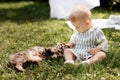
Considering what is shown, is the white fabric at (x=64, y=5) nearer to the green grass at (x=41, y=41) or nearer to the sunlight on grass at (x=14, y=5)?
the green grass at (x=41, y=41)

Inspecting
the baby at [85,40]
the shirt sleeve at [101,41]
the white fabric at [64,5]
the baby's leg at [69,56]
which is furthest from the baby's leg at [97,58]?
the white fabric at [64,5]

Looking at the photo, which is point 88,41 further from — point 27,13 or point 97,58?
point 27,13

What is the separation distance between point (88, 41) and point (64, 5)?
15.4 ft

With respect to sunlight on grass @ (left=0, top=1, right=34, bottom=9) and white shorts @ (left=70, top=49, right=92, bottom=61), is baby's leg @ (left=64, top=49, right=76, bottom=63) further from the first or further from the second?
sunlight on grass @ (left=0, top=1, right=34, bottom=9)

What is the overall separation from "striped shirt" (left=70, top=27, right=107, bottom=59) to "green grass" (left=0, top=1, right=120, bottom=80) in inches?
9.7

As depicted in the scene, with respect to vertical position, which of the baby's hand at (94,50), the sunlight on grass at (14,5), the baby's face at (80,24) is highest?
the baby's face at (80,24)

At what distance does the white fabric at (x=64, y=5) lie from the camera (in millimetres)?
9727

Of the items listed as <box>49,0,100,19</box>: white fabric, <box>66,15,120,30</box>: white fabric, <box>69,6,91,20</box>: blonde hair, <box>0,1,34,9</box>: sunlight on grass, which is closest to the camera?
<box>69,6,91,20</box>: blonde hair

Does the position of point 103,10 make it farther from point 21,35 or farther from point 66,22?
point 21,35

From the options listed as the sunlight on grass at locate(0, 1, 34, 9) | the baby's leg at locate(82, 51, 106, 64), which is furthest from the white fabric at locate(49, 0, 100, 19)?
the baby's leg at locate(82, 51, 106, 64)

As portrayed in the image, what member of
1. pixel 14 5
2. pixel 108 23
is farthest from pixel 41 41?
pixel 14 5

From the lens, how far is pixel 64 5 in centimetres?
996

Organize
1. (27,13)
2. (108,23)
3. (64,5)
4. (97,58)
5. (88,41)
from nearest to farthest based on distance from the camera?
1. (97,58)
2. (88,41)
3. (108,23)
4. (64,5)
5. (27,13)

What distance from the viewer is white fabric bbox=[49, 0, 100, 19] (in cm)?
973
